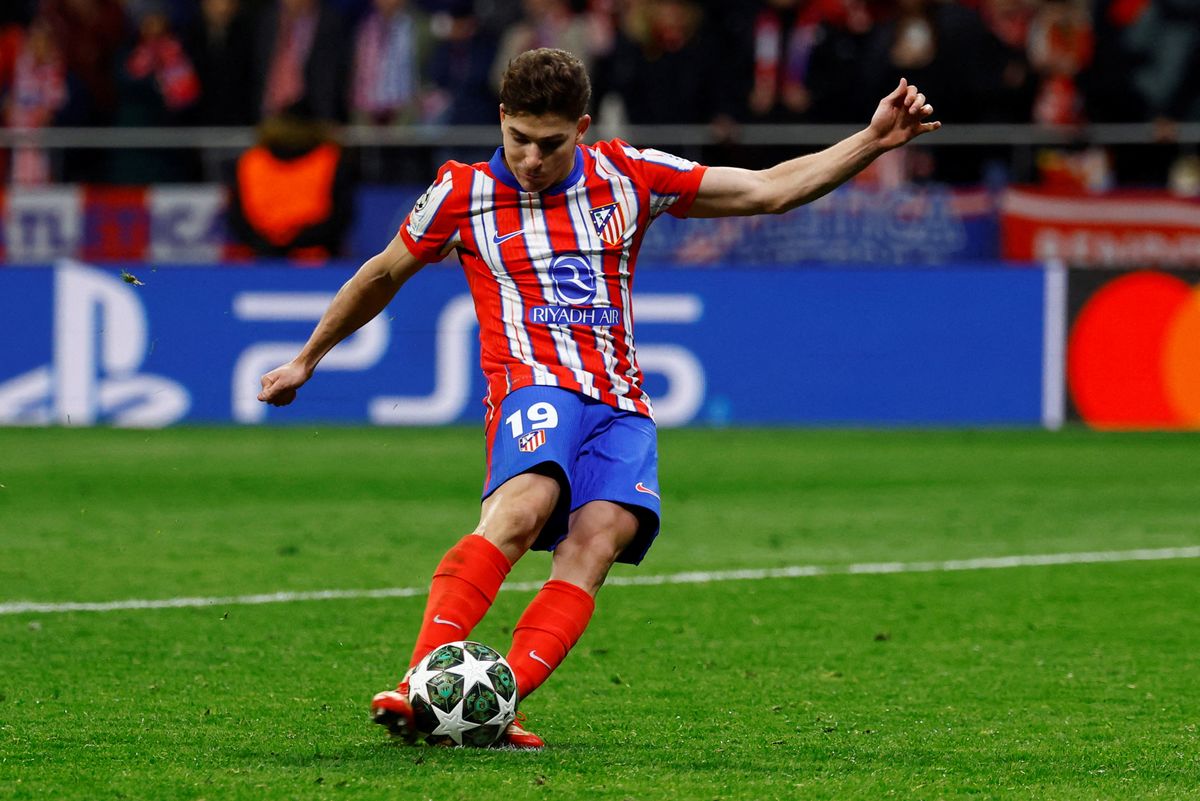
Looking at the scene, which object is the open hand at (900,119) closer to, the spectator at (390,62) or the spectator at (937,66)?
the spectator at (937,66)

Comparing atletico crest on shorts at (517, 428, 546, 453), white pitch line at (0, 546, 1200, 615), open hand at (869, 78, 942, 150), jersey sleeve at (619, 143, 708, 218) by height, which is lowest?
white pitch line at (0, 546, 1200, 615)

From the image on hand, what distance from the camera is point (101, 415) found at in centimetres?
1401

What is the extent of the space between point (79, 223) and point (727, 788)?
1255 cm

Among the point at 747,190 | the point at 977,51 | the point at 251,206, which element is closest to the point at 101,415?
the point at 251,206

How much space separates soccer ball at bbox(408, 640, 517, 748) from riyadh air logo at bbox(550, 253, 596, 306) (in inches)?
36.9

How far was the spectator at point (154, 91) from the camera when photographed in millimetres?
16734

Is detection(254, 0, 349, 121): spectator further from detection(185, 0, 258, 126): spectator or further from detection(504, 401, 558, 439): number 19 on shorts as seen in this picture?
detection(504, 401, 558, 439): number 19 on shorts

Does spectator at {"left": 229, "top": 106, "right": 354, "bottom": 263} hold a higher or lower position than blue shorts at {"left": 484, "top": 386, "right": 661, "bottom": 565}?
higher

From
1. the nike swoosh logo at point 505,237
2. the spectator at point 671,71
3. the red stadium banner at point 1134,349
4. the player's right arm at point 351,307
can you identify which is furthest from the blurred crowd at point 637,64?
the nike swoosh logo at point 505,237

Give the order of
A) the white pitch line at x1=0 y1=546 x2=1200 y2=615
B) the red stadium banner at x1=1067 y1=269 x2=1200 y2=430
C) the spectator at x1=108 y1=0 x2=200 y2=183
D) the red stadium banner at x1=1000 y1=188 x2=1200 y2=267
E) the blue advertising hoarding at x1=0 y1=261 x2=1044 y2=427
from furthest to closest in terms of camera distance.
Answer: the spectator at x1=108 y1=0 x2=200 y2=183 < the red stadium banner at x1=1000 y1=188 x2=1200 y2=267 < the blue advertising hoarding at x1=0 y1=261 x2=1044 y2=427 < the red stadium banner at x1=1067 y1=269 x2=1200 y2=430 < the white pitch line at x1=0 y1=546 x2=1200 y2=615

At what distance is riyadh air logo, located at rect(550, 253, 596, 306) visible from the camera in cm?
520

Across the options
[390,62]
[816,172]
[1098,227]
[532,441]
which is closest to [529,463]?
[532,441]

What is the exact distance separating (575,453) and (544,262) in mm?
493

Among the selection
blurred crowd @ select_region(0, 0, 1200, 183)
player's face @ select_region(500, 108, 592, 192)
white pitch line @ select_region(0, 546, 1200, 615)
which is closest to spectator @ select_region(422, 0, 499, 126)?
blurred crowd @ select_region(0, 0, 1200, 183)
